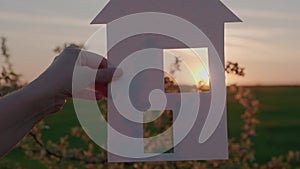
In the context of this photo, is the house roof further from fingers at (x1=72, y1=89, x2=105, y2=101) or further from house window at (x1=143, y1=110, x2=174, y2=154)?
house window at (x1=143, y1=110, x2=174, y2=154)

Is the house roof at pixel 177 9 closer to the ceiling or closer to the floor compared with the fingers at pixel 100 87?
closer to the ceiling

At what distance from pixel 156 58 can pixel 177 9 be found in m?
0.11

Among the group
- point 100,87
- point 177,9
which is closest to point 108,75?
point 100,87

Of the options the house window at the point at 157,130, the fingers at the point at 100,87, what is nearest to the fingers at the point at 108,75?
the fingers at the point at 100,87

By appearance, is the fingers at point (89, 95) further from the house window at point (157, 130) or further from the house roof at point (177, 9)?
the house window at point (157, 130)

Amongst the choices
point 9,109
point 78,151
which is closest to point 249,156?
point 78,151

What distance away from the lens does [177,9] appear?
1.35 metres

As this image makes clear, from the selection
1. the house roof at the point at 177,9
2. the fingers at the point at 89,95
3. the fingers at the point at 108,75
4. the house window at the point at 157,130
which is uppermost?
the house roof at the point at 177,9

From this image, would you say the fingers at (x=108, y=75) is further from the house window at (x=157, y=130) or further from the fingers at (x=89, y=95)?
the house window at (x=157, y=130)

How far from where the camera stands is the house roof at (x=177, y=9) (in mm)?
1342

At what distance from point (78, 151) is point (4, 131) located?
1.75 meters

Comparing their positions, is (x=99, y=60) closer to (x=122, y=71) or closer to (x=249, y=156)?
(x=122, y=71)

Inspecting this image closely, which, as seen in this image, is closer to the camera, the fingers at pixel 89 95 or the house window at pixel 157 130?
the fingers at pixel 89 95

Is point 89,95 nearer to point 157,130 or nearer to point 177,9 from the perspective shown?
point 177,9
